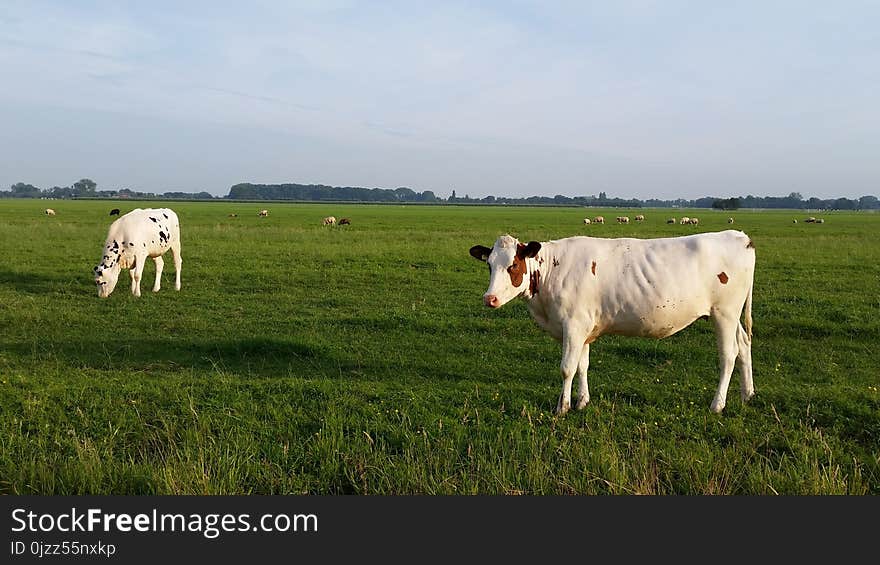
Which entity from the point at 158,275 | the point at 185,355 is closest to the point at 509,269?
the point at 185,355

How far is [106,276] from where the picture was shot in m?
15.0

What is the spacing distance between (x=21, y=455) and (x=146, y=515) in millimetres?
2089

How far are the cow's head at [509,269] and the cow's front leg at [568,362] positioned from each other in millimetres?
760

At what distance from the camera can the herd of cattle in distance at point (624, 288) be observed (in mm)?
7121

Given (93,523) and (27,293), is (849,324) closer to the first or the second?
(93,523)

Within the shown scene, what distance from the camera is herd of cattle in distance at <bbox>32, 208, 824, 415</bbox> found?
280 inches

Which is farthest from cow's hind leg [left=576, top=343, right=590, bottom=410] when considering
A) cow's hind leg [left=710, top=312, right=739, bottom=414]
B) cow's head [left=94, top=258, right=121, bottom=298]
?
cow's head [left=94, top=258, right=121, bottom=298]

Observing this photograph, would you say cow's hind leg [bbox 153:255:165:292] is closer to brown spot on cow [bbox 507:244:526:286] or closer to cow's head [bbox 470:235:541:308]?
cow's head [bbox 470:235:541:308]

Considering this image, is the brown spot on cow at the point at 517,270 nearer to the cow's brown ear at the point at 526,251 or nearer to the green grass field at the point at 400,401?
the cow's brown ear at the point at 526,251

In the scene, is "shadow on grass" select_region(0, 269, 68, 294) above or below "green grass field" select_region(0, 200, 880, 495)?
above

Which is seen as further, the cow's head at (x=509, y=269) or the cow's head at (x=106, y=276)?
the cow's head at (x=106, y=276)

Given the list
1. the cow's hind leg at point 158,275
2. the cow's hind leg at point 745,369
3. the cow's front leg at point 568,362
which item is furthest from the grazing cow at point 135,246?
the cow's hind leg at point 745,369

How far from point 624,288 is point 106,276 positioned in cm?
1270

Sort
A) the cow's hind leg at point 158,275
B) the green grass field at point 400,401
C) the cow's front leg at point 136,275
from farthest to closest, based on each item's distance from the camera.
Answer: the cow's hind leg at point 158,275 < the cow's front leg at point 136,275 < the green grass field at point 400,401
